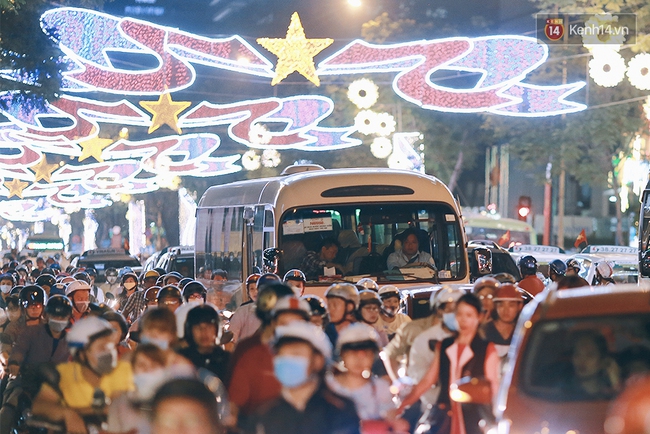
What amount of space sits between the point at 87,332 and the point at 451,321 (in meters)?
2.24

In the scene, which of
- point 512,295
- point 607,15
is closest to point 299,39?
point 607,15

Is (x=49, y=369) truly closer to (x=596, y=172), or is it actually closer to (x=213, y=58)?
(x=213, y=58)

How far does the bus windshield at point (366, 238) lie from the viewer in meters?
15.5

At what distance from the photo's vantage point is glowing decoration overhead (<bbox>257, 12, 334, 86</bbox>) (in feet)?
87.5

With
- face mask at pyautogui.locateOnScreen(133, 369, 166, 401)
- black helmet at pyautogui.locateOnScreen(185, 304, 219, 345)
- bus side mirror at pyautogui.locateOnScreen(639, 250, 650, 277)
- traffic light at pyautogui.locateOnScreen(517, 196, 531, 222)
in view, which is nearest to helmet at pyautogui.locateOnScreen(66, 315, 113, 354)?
black helmet at pyautogui.locateOnScreen(185, 304, 219, 345)

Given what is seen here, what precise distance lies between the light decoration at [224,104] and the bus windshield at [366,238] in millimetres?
8837

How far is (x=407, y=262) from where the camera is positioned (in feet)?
51.1

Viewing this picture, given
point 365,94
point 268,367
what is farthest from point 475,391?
point 365,94

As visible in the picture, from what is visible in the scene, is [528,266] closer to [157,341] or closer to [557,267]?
[557,267]

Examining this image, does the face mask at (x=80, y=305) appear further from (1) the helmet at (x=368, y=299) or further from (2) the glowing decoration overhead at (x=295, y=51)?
(2) the glowing decoration overhead at (x=295, y=51)

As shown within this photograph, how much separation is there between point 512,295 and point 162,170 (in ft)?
73.6

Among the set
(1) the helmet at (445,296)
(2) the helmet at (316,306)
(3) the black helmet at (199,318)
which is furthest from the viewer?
(2) the helmet at (316,306)

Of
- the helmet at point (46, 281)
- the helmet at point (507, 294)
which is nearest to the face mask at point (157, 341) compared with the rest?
the helmet at point (507, 294)

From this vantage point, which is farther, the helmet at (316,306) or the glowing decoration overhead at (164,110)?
the glowing decoration overhead at (164,110)
